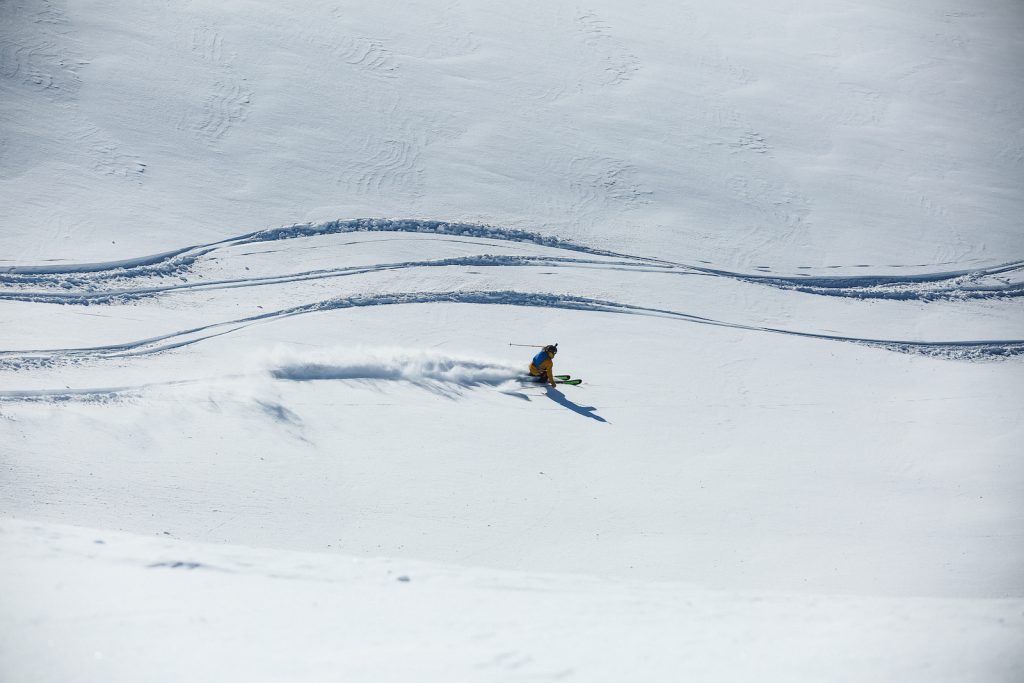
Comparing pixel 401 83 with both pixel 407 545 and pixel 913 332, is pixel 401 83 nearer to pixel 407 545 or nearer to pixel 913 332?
pixel 913 332

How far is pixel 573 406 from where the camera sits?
12.1 meters

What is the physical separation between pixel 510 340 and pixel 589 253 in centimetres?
311

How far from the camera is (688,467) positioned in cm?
1095

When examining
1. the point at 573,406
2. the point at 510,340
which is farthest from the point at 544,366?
the point at 510,340

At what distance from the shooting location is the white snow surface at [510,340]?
7.21m

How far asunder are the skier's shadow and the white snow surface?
87 millimetres

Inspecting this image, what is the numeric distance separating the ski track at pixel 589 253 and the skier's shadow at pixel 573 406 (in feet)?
11.2

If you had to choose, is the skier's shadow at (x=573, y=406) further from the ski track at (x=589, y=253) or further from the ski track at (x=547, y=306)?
the ski track at (x=589, y=253)

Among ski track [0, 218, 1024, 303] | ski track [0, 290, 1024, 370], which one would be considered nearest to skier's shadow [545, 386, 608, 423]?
ski track [0, 290, 1024, 370]

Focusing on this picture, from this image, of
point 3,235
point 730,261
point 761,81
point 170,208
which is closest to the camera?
point 3,235

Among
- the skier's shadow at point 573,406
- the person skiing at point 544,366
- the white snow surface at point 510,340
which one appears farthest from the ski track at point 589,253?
the skier's shadow at point 573,406

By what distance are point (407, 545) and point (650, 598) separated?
96.6 inches

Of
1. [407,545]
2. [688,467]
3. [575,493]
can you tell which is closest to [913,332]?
[688,467]

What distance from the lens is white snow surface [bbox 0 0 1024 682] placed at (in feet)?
23.7
